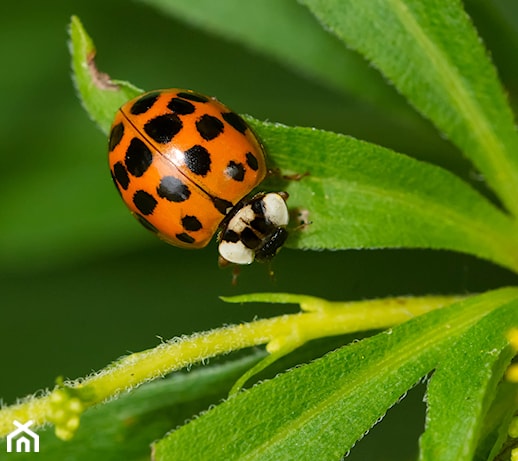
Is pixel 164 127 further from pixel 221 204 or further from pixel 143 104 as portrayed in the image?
pixel 221 204

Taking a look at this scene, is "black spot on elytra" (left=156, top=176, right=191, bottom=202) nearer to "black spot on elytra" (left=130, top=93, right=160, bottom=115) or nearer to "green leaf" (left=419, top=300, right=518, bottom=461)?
"black spot on elytra" (left=130, top=93, right=160, bottom=115)

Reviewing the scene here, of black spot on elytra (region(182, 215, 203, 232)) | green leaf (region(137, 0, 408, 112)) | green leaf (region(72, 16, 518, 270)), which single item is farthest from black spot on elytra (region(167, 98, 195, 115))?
green leaf (region(137, 0, 408, 112))

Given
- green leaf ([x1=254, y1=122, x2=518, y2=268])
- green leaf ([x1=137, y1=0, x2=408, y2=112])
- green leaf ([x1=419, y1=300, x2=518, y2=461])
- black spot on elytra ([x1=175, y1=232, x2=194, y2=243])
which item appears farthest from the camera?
green leaf ([x1=137, y1=0, x2=408, y2=112])

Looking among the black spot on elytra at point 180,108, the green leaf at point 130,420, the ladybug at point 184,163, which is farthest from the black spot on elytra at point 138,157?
the green leaf at point 130,420

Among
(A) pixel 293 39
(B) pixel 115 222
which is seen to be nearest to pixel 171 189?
(A) pixel 293 39

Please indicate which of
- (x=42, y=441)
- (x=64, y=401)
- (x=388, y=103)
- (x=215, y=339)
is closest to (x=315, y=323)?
(x=215, y=339)

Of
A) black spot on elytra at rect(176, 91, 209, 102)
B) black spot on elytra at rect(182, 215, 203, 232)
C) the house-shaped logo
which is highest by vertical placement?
black spot on elytra at rect(176, 91, 209, 102)

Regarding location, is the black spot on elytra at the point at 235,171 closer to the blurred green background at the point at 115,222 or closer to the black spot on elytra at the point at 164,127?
the black spot on elytra at the point at 164,127
